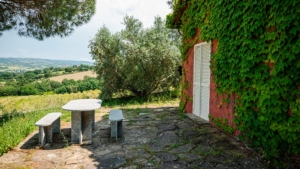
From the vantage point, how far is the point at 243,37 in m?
3.61

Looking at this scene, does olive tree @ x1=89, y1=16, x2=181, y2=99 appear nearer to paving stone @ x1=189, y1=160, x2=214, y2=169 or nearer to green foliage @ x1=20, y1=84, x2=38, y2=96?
paving stone @ x1=189, y1=160, x2=214, y2=169

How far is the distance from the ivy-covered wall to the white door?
31.7 inches

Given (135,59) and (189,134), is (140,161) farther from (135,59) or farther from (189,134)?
(135,59)

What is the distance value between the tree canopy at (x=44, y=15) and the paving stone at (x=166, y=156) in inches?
249

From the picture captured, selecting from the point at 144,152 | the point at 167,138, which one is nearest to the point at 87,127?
the point at 144,152

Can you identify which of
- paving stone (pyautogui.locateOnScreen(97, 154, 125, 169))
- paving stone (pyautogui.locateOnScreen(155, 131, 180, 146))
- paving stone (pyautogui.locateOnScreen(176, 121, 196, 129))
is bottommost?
paving stone (pyautogui.locateOnScreen(97, 154, 125, 169))

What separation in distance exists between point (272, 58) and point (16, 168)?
4.61 m

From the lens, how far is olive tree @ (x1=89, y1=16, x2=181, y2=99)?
10.7 m

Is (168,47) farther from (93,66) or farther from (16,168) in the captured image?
(16,168)

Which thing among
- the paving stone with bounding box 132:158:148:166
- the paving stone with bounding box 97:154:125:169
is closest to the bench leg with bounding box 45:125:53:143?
the paving stone with bounding box 97:154:125:169

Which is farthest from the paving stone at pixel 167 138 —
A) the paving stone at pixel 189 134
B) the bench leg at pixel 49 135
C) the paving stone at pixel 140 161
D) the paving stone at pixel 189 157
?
the bench leg at pixel 49 135

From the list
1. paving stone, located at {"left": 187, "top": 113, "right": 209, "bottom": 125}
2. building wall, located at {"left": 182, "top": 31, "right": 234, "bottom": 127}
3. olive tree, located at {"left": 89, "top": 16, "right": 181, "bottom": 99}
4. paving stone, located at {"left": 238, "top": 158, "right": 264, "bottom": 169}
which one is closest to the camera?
paving stone, located at {"left": 238, "top": 158, "right": 264, "bottom": 169}

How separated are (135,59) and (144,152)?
302 inches

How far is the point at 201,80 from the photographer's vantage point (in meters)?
5.88
